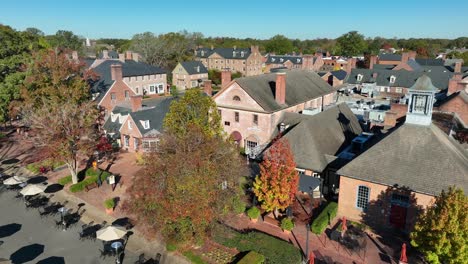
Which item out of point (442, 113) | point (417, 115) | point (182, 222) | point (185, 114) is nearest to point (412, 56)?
point (442, 113)

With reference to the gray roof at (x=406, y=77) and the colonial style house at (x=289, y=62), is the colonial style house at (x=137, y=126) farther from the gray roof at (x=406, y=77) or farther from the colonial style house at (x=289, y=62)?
the colonial style house at (x=289, y=62)

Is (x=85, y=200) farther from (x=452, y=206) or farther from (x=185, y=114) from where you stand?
(x=452, y=206)

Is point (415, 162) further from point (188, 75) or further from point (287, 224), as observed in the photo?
point (188, 75)

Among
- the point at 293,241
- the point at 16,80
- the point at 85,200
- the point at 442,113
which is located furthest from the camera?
the point at 16,80

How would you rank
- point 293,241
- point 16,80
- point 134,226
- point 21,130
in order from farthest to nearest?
point 21,130 → point 16,80 → point 134,226 → point 293,241

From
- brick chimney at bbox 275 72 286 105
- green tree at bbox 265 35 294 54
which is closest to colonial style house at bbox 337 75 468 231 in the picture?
brick chimney at bbox 275 72 286 105
